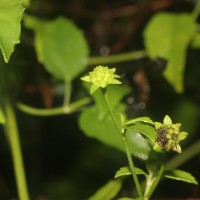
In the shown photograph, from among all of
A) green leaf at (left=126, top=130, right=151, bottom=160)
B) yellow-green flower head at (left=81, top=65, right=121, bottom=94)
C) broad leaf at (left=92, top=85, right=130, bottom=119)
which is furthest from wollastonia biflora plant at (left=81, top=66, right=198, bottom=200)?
broad leaf at (left=92, top=85, right=130, bottom=119)

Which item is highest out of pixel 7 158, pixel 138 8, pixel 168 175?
pixel 138 8

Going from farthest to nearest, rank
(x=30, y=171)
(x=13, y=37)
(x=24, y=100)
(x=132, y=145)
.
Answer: (x=30, y=171) → (x=24, y=100) → (x=132, y=145) → (x=13, y=37)

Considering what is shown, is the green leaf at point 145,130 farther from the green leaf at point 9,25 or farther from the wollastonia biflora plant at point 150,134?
the green leaf at point 9,25

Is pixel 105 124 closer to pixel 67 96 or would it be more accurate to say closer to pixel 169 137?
pixel 67 96

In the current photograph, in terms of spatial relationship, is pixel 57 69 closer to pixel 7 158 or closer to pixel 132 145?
pixel 132 145

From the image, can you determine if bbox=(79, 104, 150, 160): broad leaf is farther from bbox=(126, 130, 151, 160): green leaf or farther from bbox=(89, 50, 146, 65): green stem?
bbox=(89, 50, 146, 65): green stem

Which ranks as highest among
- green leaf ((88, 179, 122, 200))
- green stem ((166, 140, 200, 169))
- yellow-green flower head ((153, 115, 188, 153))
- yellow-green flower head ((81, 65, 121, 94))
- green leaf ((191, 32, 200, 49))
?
green leaf ((191, 32, 200, 49))

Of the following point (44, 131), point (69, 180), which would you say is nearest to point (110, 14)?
point (44, 131)
